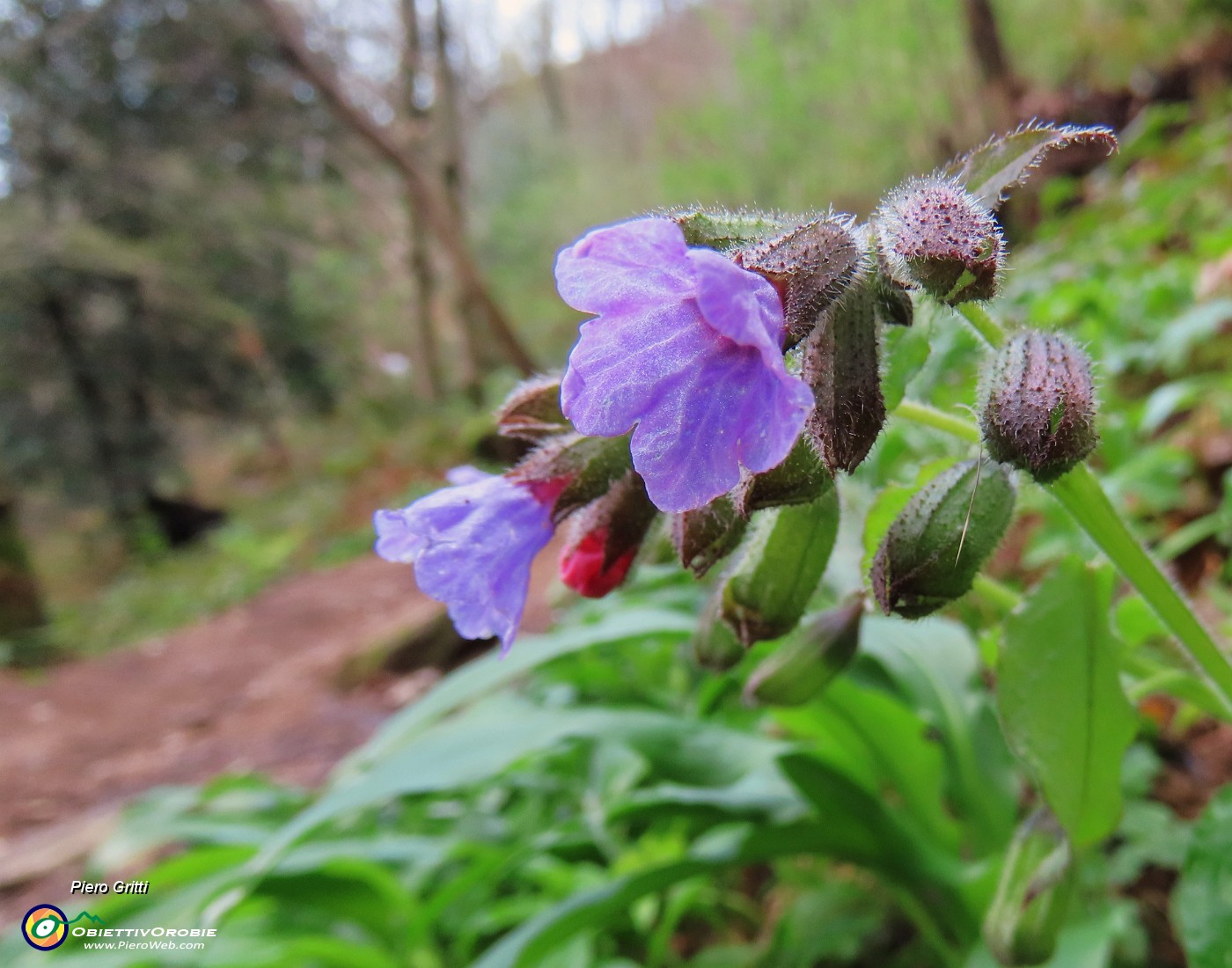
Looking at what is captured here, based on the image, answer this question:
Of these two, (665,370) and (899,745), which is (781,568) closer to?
→ (665,370)

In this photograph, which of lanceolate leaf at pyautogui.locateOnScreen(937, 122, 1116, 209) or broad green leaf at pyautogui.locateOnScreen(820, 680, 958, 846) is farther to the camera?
broad green leaf at pyautogui.locateOnScreen(820, 680, 958, 846)

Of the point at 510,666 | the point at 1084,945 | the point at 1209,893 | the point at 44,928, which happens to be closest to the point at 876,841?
the point at 1084,945

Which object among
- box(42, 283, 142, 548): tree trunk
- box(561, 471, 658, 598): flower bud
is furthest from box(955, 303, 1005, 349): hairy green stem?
box(42, 283, 142, 548): tree trunk

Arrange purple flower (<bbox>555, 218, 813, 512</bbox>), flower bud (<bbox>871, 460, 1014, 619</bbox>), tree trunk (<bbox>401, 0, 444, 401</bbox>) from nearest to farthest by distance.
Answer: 1. purple flower (<bbox>555, 218, 813, 512</bbox>)
2. flower bud (<bbox>871, 460, 1014, 619</bbox>)
3. tree trunk (<bbox>401, 0, 444, 401</bbox>)

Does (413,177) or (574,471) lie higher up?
(413,177)

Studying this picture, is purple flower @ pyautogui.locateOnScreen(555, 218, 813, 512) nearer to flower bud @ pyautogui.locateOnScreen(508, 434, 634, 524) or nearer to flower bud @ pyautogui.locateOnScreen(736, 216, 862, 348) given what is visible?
flower bud @ pyautogui.locateOnScreen(736, 216, 862, 348)

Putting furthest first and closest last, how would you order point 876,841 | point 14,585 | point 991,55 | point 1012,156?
point 14,585, point 991,55, point 876,841, point 1012,156
